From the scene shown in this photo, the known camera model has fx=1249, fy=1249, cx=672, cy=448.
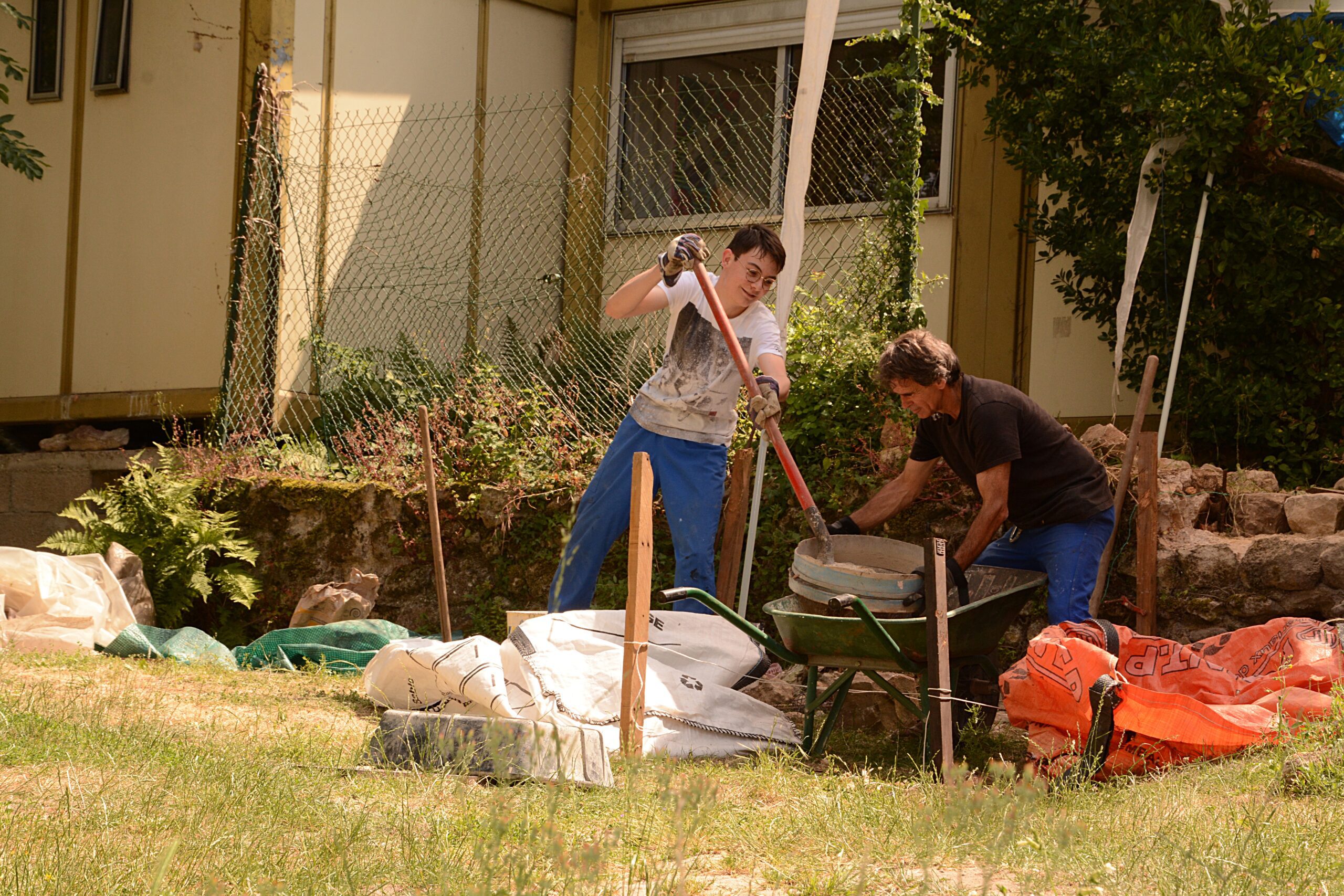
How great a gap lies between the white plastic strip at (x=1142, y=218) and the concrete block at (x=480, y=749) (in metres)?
3.74

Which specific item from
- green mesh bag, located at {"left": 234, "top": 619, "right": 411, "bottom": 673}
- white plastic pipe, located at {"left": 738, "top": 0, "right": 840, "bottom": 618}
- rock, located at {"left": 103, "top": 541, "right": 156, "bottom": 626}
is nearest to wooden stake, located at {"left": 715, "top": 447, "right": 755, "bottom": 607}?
white plastic pipe, located at {"left": 738, "top": 0, "right": 840, "bottom": 618}

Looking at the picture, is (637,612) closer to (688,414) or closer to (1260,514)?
(688,414)

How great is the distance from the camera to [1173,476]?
5.49m

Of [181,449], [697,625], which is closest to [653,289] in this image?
[697,625]

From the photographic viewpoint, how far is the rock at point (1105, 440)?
5.83 meters

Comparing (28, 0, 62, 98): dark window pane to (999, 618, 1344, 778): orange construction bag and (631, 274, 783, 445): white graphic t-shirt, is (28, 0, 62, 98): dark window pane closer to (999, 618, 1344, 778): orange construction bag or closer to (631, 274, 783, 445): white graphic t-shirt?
(631, 274, 783, 445): white graphic t-shirt

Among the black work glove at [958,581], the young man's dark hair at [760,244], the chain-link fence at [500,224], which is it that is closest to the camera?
the black work glove at [958,581]

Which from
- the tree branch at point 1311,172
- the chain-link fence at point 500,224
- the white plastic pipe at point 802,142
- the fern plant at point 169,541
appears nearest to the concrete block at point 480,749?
the white plastic pipe at point 802,142

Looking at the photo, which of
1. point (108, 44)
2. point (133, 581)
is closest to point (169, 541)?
point (133, 581)

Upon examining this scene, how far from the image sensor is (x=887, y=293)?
21.6ft

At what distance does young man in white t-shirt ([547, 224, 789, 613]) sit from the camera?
5039 mm

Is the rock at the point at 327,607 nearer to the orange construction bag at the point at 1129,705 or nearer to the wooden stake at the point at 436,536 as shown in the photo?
the wooden stake at the point at 436,536

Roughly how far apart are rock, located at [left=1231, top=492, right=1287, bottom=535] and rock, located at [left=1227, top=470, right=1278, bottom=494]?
2.0 inches

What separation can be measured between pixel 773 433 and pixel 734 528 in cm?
155
